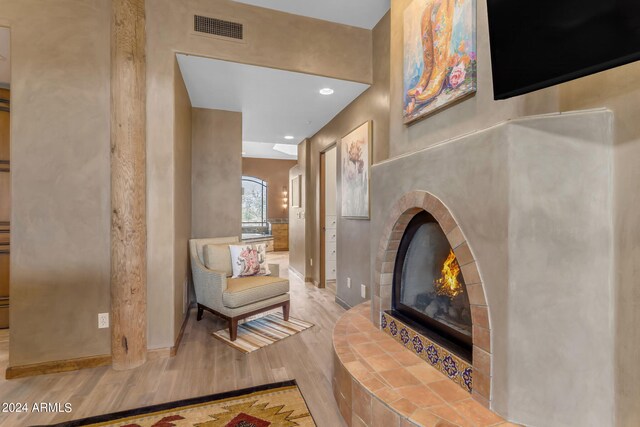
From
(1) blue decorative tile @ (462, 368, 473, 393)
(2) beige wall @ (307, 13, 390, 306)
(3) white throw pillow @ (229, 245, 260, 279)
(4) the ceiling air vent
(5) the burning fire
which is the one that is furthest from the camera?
(3) white throw pillow @ (229, 245, 260, 279)

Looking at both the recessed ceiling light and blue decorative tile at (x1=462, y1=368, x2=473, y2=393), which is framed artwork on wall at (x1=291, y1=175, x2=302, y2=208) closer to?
the recessed ceiling light

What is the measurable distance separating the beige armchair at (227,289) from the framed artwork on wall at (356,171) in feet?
3.71

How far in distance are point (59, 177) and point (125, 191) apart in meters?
0.47

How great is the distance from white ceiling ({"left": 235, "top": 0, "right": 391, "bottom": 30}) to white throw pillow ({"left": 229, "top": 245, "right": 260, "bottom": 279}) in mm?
2390

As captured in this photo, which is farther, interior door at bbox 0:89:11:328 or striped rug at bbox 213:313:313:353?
interior door at bbox 0:89:11:328

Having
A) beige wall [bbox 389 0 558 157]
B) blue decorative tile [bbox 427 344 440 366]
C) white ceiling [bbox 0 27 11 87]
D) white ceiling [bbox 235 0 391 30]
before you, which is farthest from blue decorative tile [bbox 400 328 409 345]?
white ceiling [bbox 0 27 11 87]

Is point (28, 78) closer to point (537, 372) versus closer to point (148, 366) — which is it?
point (148, 366)

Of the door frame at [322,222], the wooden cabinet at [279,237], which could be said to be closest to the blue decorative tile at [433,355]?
the door frame at [322,222]

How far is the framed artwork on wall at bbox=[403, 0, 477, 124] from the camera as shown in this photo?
1.60 m

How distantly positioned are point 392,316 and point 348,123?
249 centimetres

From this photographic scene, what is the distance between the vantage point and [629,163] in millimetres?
1091

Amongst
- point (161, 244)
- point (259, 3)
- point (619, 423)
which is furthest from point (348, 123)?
point (619, 423)

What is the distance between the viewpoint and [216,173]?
3969 mm

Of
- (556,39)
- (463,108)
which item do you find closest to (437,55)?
(463,108)
